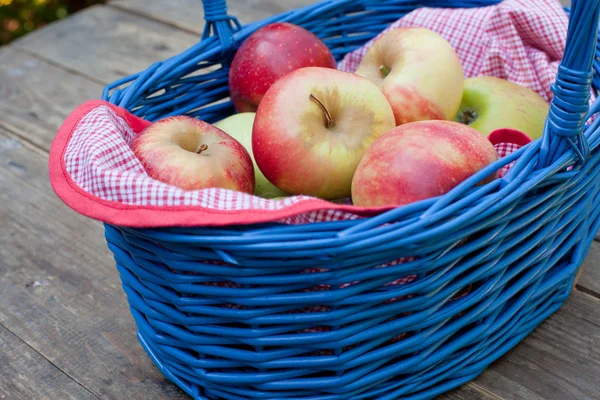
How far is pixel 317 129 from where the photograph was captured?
782 millimetres

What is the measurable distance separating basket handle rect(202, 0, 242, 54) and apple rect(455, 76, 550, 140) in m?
0.33

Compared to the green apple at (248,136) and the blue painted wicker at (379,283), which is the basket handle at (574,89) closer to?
the blue painted wicker at (379,283)

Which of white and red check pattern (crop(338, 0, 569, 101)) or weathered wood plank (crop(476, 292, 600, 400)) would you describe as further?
white and red check pattern (crop(338, 0, 569, 101))

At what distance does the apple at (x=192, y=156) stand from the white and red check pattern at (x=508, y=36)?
0.39 metres

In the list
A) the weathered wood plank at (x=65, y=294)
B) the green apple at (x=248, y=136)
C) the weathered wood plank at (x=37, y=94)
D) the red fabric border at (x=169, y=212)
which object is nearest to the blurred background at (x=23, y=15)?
the weathered wood plank at (x=37, y=94)

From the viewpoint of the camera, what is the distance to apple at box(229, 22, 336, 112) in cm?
96

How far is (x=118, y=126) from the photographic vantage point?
2.62ft

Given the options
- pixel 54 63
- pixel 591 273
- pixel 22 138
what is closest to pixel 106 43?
pixel 54 63

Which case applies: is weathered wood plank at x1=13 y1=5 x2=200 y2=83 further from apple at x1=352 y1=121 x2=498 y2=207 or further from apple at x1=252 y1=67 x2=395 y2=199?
apple at x1=352 y1=121 x2=498 y2=207

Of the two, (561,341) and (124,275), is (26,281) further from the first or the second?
(561,341)

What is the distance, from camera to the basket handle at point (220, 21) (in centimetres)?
97

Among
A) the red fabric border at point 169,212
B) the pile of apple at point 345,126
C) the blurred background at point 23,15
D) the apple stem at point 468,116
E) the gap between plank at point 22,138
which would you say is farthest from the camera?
the blurred background at point 23,15

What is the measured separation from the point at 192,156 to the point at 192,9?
92 cm

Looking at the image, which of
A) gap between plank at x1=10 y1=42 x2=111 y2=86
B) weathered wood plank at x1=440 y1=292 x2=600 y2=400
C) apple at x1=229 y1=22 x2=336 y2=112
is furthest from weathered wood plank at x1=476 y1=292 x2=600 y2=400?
gap between plank at x1=10 y1=42 x2=111 y2=86
